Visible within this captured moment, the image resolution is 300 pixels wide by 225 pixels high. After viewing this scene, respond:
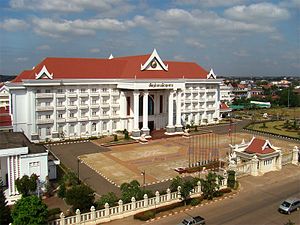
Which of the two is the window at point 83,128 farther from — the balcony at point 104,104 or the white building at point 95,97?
the balcony at point 104,104

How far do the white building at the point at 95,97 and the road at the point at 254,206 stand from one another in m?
22.9

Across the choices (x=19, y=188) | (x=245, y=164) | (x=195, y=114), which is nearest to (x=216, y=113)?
(x=195, y=114)

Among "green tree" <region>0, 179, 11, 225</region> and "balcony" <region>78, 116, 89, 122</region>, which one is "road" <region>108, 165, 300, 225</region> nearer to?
"green tree" <region>0, 179, 11, 225</region>

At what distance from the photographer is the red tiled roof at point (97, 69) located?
1876 inches

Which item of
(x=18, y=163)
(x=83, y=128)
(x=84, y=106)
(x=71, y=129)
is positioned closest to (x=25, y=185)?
(x=18, y=163)

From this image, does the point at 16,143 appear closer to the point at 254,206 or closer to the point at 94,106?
the point at 254,206

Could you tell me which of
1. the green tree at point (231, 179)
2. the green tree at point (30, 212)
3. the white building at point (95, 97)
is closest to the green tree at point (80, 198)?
the green tree at point (30, 212)

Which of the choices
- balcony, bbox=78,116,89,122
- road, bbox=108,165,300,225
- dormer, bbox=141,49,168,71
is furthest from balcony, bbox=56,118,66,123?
road, bbox=108,165,300,225

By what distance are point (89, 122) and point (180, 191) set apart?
91.0ft

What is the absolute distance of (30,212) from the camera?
18.3 metres

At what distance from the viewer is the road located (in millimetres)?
22078

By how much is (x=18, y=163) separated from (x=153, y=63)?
30662 millimetres

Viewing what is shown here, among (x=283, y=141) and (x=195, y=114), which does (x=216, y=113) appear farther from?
(x=283, y=141)

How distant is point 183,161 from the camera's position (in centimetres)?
3703
